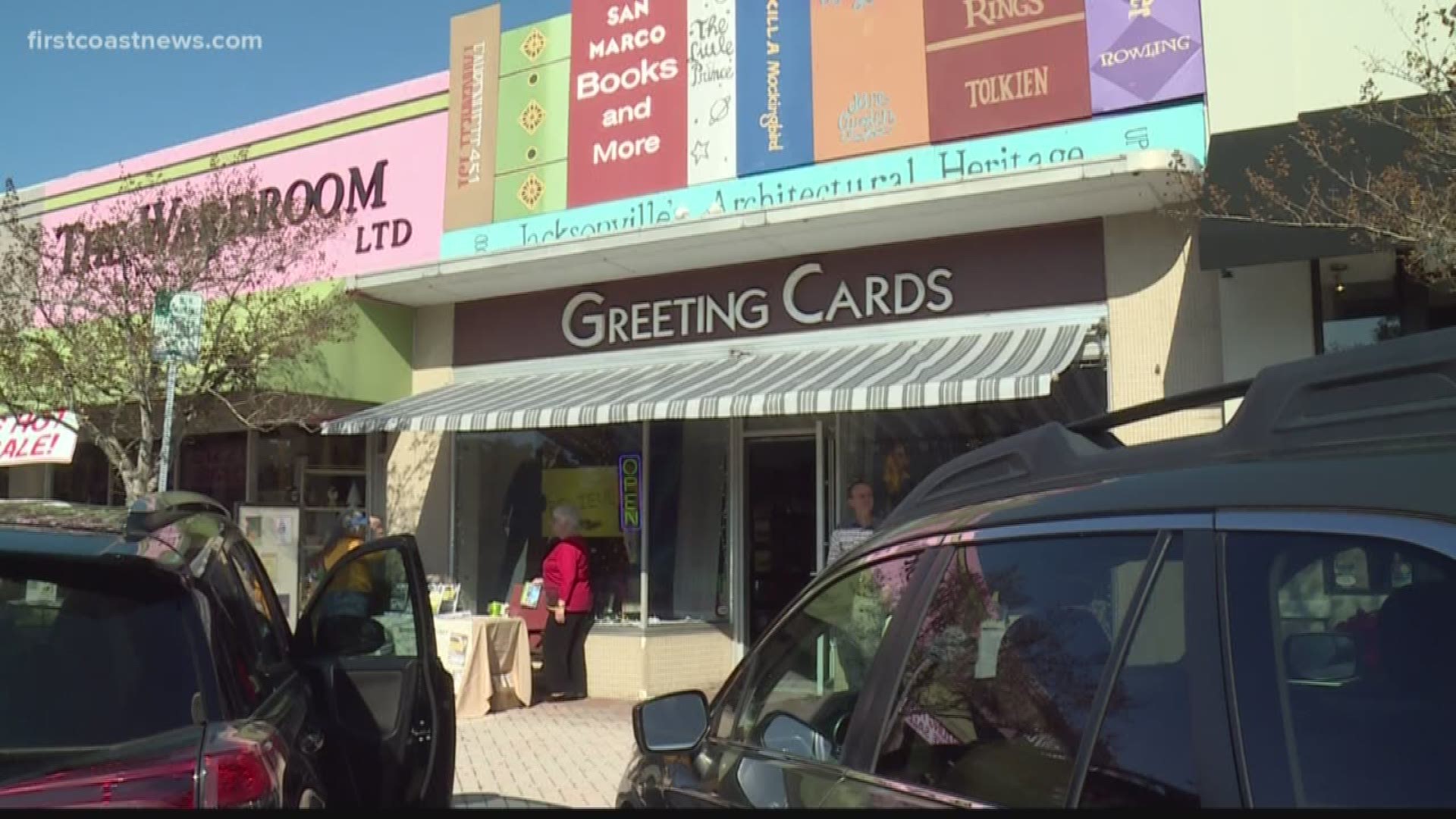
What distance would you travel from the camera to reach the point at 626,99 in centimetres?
1060

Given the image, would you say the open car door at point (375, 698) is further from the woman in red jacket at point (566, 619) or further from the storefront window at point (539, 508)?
the storefront window at point (539, 508)

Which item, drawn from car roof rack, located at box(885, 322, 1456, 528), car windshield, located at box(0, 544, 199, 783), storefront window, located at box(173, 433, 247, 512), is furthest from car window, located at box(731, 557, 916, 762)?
storefront window, located at box(173, 433, 247, 512)

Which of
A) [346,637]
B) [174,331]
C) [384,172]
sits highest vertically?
[384,172]

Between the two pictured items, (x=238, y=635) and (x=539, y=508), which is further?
(x=539, y=508)

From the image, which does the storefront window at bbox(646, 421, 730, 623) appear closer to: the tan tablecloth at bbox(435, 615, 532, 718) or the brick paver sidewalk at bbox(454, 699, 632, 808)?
the brick paver sidewalk at bbox(454, 699, 632, 808)

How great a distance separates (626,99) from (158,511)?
26.5ft

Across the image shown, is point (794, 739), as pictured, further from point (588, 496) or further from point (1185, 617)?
point (588, 496)

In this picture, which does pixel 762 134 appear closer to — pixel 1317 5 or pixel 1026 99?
pixel 1026 99

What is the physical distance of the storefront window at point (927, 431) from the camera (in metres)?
8.49

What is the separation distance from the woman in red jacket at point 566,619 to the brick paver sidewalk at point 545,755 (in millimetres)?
218

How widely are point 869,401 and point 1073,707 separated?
578 cm

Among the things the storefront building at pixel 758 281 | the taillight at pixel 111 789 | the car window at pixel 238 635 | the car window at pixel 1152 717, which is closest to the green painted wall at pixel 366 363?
the storefront building at pixel 758 281

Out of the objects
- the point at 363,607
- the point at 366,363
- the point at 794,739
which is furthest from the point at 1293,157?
the point at 366,363

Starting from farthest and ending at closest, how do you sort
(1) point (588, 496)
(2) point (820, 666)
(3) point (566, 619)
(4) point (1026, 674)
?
(1) point (588, 496) → (3) point (566, 619) → (2) point (820, 666) → (4) point (1026, 674)
